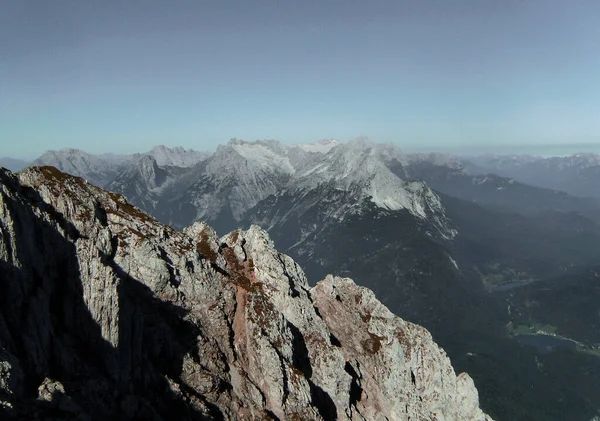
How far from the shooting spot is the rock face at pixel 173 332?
4781 cm

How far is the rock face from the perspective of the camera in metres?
47.8

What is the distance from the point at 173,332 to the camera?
71375 mm

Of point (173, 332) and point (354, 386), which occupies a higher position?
point (173, 332)

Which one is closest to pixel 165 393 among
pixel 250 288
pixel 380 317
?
pixel 250 288

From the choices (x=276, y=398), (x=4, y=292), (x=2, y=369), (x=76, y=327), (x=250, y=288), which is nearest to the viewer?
(x=2, y=369)

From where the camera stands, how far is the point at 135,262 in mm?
76438

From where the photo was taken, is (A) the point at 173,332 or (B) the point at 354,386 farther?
A: (B) the point at 354,386

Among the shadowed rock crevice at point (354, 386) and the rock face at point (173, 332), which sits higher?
the rock face at point (173, 332)

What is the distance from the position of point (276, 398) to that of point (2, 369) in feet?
155

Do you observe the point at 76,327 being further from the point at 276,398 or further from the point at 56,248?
the point at 276,398

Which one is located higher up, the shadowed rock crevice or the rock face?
the rock face

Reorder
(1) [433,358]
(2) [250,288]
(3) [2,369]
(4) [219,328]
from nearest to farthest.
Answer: (3) [2,369], (4) [219,328], (2) [250,288], (1) [433,358]

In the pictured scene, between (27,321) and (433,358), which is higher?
(27,321)

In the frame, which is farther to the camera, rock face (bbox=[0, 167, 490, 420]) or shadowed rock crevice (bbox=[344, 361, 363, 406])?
shadowed rock crevice (bbox=[344, 361, 363, 406])
